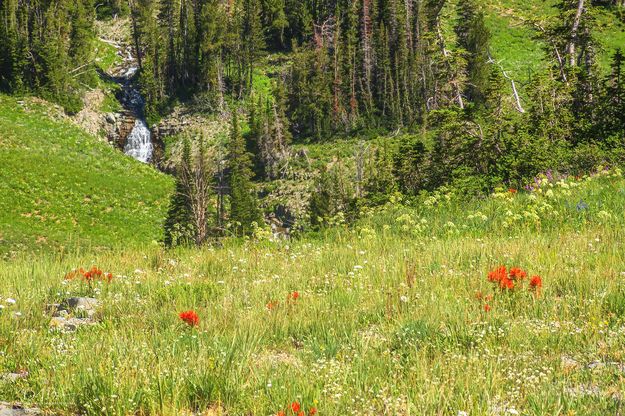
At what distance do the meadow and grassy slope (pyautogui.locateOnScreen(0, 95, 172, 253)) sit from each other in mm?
23790

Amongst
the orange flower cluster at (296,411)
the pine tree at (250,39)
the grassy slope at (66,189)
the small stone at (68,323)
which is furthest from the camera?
the pine tree at (250,39)

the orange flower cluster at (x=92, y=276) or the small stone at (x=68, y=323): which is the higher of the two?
the orange flower cluster at (x=92, y=276)

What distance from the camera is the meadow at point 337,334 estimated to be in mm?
2863

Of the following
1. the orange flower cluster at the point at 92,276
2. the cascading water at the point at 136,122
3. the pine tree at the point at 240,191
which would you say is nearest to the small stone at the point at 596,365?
the orange flower cluster at the point at 92,276

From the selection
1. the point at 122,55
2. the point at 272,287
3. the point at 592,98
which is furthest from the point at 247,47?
the point at 272,287

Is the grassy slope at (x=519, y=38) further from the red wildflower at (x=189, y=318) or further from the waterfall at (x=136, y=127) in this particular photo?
the red wildflower at (x=189, y=318)

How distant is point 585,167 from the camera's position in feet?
45.6

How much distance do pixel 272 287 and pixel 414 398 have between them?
3.00 meters

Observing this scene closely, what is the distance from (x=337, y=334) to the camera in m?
4.16

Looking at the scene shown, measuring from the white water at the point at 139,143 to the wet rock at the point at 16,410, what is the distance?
222ft

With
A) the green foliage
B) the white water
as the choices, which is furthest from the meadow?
the white water

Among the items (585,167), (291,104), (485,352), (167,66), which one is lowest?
(485,352)

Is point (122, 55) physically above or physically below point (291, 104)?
above

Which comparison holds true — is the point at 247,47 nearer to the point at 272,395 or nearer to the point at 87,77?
the point at 87,77
